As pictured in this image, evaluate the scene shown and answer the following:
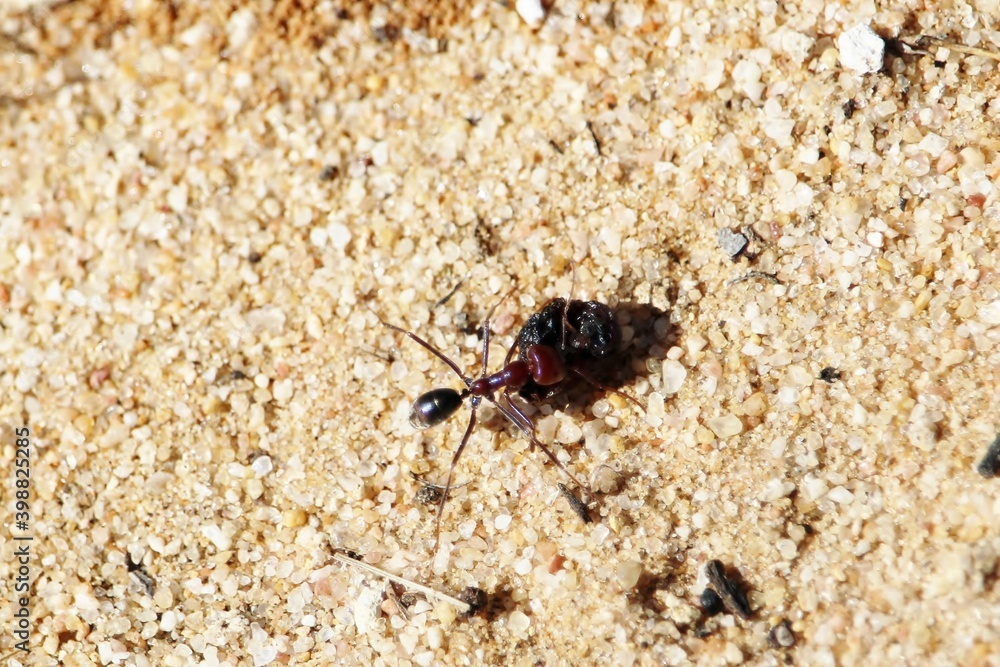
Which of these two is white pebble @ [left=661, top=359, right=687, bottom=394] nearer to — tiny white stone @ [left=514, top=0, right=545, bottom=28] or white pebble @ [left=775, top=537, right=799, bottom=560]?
white pebble @ [left=775, top=537, right=799, bottom=560]

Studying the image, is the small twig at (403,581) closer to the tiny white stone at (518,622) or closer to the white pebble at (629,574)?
the tiny white stone at (518,622)

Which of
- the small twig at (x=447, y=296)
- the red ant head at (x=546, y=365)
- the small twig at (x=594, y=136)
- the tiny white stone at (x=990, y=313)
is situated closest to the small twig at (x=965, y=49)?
the tiny white stone at (x=990, y=313)

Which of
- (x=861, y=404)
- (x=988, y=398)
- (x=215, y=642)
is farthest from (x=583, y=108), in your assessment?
(x=215, y=642)

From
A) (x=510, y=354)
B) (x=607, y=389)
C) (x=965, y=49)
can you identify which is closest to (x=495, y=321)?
(x=510, y=354)

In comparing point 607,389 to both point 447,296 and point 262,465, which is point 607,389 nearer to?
point 447,296

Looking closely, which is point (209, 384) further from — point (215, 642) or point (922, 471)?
point (922, 471)
